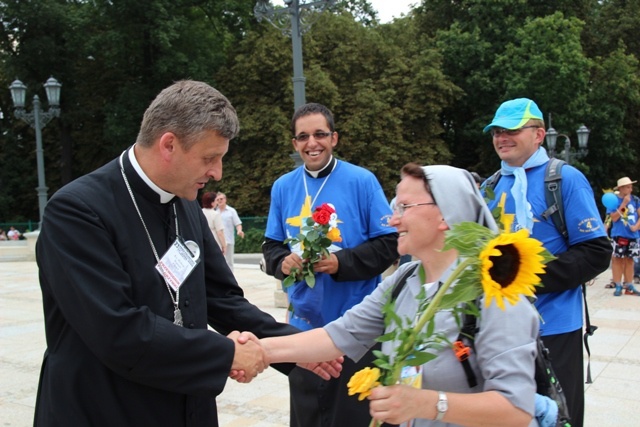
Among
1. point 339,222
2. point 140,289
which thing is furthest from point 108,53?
point 140,289

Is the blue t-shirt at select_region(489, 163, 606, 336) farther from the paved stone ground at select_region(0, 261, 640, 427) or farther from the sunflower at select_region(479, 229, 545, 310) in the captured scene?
the paved stone ground at select_region(0, 261, 640, 427)

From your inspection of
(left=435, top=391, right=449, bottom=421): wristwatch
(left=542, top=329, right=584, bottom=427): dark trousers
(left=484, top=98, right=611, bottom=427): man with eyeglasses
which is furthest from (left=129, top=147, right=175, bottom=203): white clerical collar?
(left=542, top=329, right=584, bottom=427): dark trousers

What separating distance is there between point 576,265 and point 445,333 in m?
1.35

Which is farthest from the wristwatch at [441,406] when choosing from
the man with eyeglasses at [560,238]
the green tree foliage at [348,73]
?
the green tree foliage at [348,73]

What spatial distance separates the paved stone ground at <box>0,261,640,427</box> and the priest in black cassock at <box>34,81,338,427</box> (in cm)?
296

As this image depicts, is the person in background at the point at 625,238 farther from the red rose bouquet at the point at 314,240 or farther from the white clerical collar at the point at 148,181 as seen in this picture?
the white clerical collar at the point at 148,181

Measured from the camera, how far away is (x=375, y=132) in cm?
2988

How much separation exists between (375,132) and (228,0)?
31.8 ft

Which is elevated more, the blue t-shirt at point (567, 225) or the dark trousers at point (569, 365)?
the blue t-shirt at point (567, 225)

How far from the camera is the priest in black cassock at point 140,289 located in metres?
2.15

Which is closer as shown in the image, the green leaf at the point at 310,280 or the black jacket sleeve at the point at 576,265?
the black jacket sleeve at the point at 576,265

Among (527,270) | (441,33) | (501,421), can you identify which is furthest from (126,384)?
(441,33)

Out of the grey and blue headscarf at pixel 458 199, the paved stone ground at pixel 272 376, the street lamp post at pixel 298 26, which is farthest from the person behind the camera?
the street lamp post at pixel 298 26

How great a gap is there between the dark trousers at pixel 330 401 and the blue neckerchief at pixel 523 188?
977 mm
